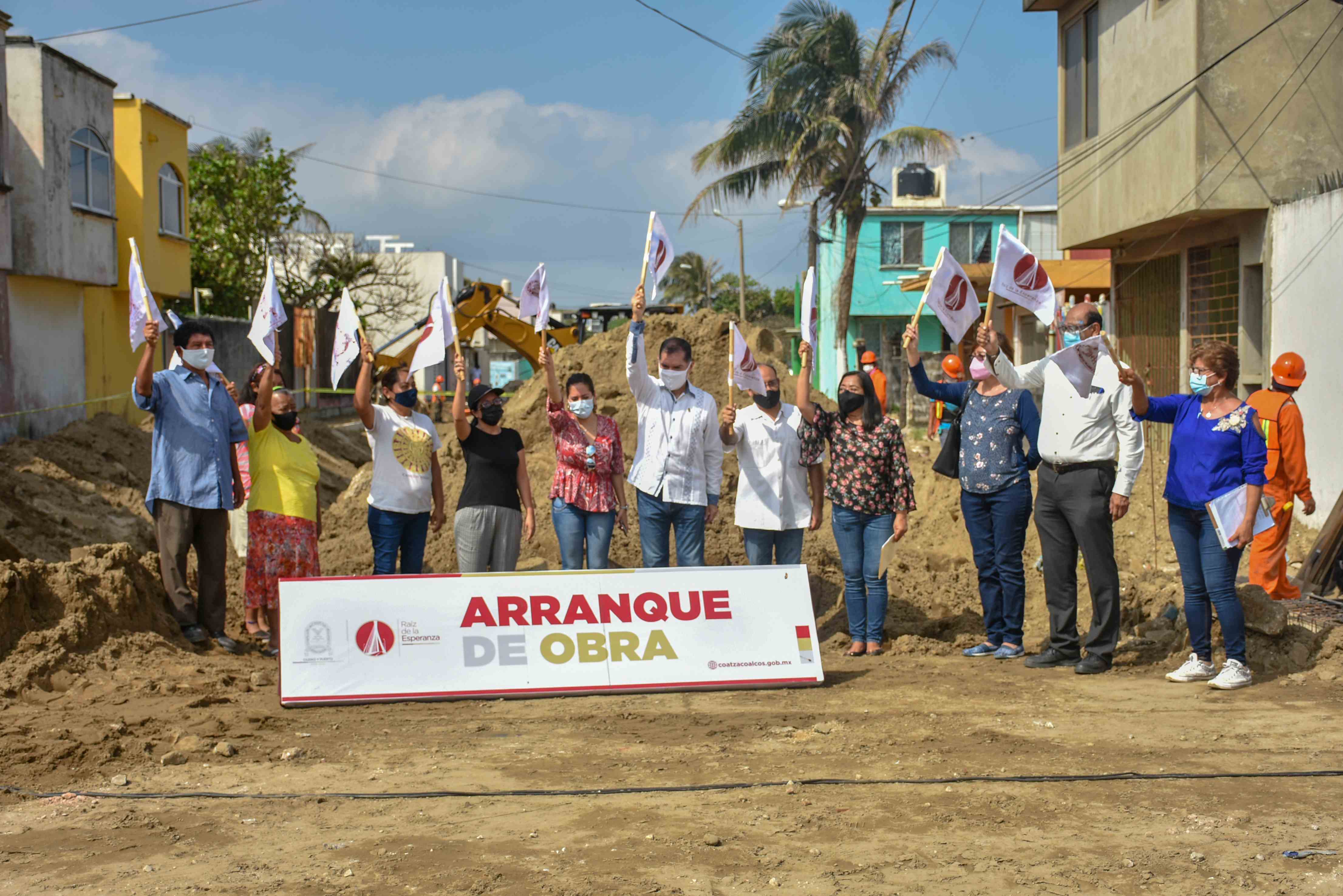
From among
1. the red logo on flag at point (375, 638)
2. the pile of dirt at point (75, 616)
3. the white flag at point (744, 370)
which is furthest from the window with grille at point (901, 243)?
the red logo on flag at point (375, 638)

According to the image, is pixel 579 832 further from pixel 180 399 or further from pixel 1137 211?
pixel 1137 211

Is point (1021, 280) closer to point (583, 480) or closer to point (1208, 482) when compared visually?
point (1208, 482)

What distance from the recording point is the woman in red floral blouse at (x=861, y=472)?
7.75 metres

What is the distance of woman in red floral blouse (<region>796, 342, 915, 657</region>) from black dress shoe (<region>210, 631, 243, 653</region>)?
395 centimetres

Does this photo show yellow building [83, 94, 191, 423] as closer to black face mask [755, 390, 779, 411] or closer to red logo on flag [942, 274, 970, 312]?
black face mask [755, 390, 779, 411]

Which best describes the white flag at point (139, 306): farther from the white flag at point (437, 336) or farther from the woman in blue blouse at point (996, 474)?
the woman in blue blouse at point (996, 474)

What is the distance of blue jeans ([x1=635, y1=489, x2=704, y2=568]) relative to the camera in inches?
306

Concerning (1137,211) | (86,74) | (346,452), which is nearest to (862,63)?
(1137,211)

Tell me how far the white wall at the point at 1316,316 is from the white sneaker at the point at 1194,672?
5720 mm

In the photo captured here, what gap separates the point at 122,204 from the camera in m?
23.3

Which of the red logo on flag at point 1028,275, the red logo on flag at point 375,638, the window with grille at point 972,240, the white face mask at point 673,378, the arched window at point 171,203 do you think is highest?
the window with grille at point 972,240

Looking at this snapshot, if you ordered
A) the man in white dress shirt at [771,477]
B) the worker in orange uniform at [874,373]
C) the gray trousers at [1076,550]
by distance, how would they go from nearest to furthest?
the gray trousers at [1076,550] < the man in white dress shirt at [771,477] < the worker in orange uniform at [874,373]

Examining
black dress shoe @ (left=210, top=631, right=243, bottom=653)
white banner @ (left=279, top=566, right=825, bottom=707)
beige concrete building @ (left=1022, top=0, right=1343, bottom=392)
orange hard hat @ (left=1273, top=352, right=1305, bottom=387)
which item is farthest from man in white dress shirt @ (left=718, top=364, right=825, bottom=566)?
beige concrete building @ (left=1022, top=0, right=1343, bottom=392)

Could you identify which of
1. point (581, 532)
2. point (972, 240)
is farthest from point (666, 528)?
point (972, 240)
